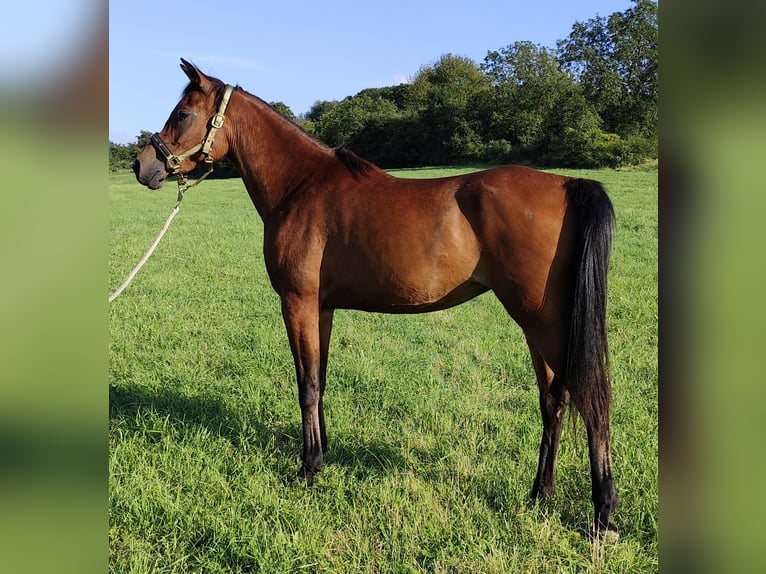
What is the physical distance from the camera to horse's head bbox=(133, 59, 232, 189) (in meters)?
3.18

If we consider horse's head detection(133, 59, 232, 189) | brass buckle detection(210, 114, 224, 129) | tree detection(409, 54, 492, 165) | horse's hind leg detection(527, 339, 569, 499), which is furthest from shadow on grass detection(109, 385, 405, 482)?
tree detection(409, 54, 492, 165)

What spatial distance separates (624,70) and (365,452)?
119 ft

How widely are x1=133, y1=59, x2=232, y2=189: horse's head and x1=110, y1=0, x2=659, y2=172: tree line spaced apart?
903 inches

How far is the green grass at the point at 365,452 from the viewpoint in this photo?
2.50m

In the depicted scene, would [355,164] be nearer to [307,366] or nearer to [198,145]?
[198,145]

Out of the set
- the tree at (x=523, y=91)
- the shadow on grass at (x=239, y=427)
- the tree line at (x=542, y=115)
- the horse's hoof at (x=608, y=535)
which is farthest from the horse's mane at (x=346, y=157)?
the tree at (x=523, y=91)

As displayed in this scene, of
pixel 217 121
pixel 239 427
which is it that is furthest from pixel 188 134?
pixel 239 427

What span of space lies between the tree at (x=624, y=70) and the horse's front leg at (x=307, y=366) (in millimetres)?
28332

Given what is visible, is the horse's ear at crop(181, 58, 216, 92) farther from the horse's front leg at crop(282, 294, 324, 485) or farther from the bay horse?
the horse's front leg at crop(282, 294, 324, 485)

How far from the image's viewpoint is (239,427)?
3.77 meters

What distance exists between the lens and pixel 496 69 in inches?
1907
